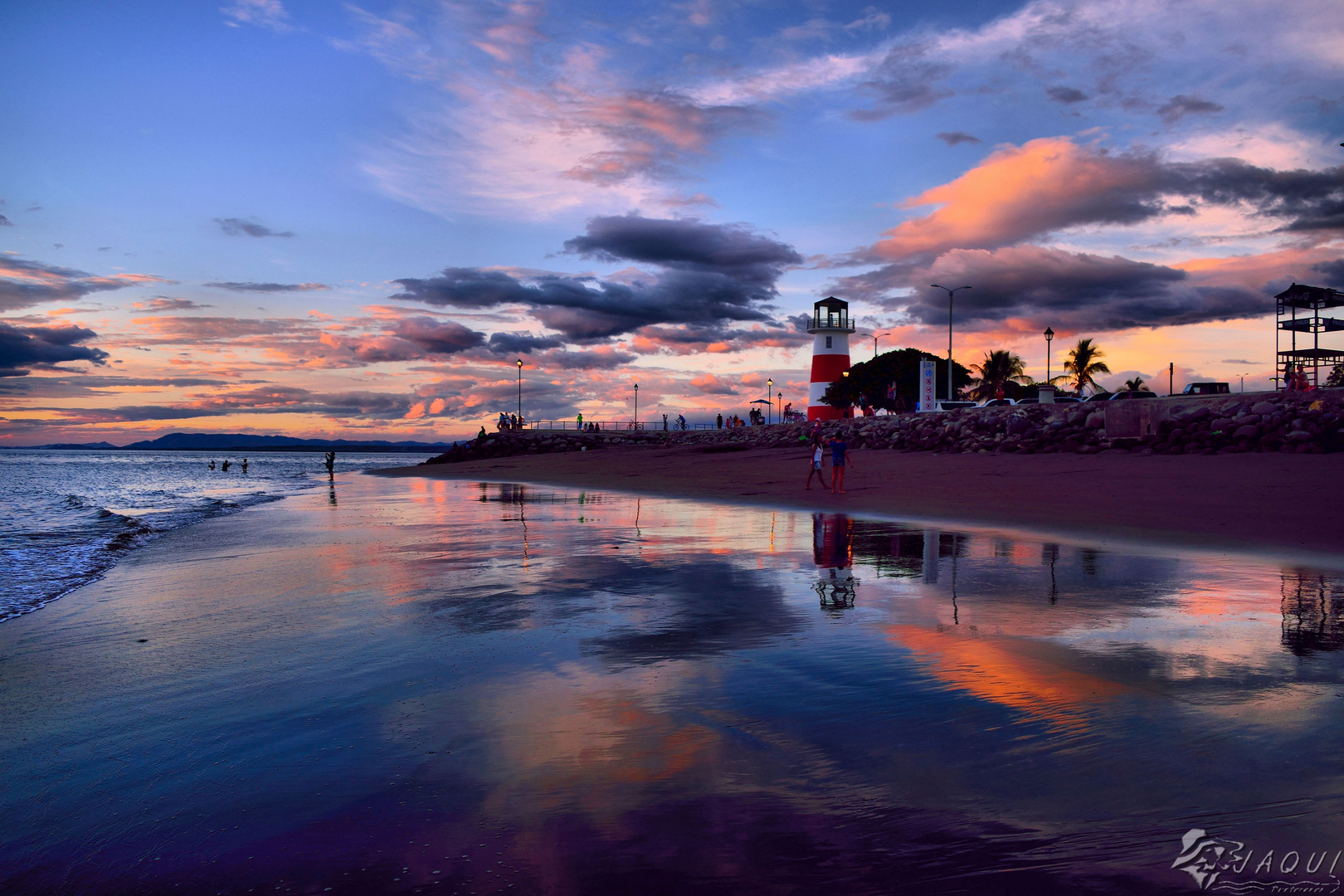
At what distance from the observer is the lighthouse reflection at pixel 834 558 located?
27.4 ft

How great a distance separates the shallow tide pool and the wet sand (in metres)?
4.88

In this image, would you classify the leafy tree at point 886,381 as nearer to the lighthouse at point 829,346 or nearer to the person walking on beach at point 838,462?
the lighthouse at point 829,346

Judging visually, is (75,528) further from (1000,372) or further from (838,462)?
(1000,372)

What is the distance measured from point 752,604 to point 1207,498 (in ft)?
47.6

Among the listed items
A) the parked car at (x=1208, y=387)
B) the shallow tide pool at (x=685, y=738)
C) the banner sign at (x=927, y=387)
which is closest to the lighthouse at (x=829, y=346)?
the banner sign at (x=927, y=387)

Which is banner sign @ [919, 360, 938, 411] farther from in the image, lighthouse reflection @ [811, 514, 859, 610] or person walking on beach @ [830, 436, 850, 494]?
lighthouse reflection @ [811, 514, 859, 610]

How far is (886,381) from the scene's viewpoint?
74875 millimetres

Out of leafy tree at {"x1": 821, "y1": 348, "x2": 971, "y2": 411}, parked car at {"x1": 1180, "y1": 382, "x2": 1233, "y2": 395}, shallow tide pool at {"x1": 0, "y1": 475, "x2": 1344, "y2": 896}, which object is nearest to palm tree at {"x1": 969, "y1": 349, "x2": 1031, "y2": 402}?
leafy tree at {"x1": 821, "y1": 348, "x2": 971, "y2": 411}

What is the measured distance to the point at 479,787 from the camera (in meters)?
3.70

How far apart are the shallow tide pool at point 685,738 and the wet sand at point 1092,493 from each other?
488cm

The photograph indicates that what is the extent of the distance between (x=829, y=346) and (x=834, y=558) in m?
→ 66.0

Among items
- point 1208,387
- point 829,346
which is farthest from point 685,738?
point 829,346

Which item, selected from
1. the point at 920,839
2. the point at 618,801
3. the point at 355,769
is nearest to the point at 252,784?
the point at 355,769

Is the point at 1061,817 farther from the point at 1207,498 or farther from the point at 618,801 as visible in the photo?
the point at 1207,498
